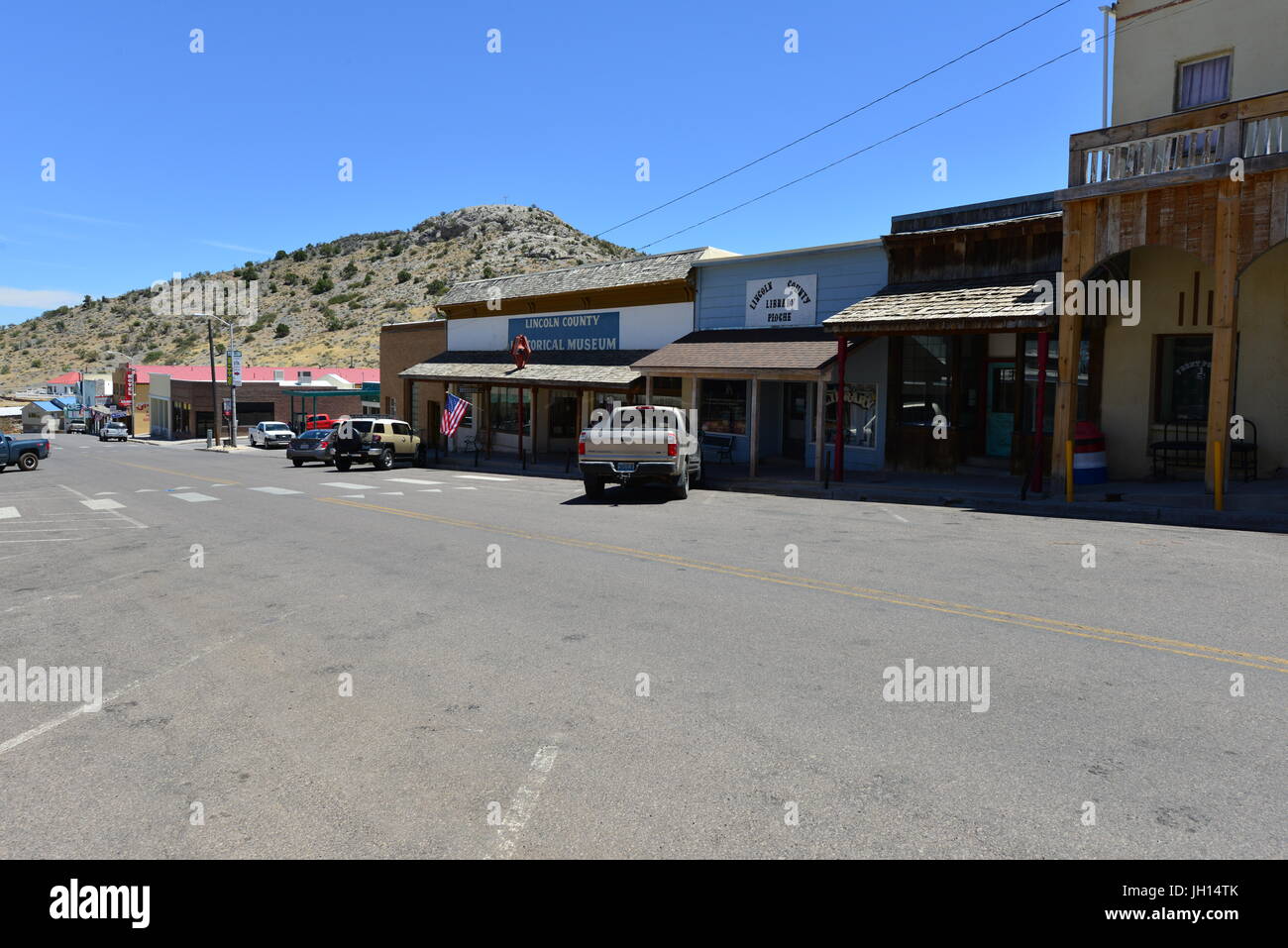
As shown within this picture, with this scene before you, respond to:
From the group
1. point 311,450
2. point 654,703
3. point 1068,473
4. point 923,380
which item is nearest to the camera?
point 654,703

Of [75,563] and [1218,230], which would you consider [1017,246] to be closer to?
[1218,230]

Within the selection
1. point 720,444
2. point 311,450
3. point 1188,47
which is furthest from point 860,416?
point 311,450

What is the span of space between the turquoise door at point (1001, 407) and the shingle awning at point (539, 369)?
10494 mm

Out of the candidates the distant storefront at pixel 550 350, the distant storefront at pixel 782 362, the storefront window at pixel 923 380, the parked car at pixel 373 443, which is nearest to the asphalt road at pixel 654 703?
the storefront window at pixel 923 380

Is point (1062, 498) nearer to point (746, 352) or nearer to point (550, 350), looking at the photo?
point (746, 352)

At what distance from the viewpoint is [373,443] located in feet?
104

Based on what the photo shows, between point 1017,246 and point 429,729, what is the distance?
1864cm

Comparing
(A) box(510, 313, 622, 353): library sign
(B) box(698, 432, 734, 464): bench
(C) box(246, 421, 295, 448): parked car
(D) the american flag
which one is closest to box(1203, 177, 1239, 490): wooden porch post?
(B) box(698, 432, 734, 464): bench

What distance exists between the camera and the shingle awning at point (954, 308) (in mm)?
17828

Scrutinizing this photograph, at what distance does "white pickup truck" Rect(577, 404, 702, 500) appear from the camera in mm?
18453

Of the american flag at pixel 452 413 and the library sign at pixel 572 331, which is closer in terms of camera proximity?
the american flag at pixel 452 413

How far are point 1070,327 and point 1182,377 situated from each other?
310cm

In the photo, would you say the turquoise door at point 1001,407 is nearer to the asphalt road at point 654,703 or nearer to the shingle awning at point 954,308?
the shingle awning at point 954,308

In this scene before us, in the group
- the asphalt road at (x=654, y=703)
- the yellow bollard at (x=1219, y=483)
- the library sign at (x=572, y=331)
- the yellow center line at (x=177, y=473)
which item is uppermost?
the library sign at (x=572, y=331)
